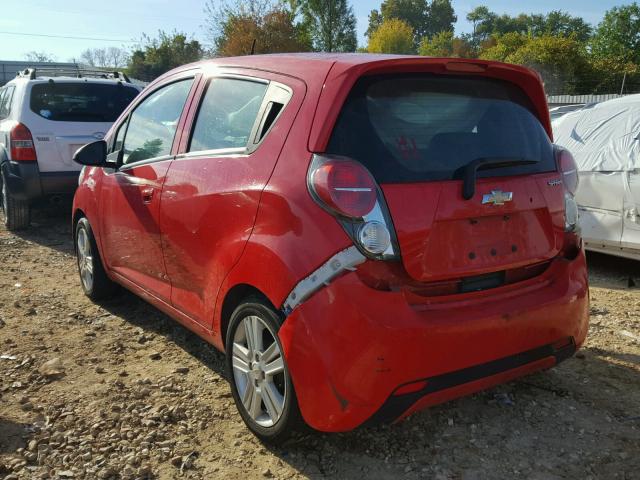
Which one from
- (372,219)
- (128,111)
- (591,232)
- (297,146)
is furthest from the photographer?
→ (591,232)

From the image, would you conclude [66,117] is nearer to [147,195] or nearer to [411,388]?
[147,195]

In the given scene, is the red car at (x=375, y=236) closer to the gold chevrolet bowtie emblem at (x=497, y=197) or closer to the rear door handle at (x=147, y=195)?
the gold chevrolet bowtie emblem at (x=497, y=197)

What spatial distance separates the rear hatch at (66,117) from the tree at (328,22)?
44.9 m

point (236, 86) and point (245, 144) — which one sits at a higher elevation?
point (236, 86)

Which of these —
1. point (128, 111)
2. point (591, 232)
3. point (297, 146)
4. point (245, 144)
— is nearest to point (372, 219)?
point (297, 146)

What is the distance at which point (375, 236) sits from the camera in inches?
90.6

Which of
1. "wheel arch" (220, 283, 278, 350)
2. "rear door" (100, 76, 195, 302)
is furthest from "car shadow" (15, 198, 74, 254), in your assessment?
"wheel arch" (220, 283, 278, 350)

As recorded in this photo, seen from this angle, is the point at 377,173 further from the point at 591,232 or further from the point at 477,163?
the point at 591,232

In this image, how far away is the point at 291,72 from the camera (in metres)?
2.78

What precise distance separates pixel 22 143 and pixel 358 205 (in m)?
6.23

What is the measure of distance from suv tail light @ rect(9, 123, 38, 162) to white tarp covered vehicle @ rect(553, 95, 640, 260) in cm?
602

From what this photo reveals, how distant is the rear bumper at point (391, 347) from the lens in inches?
89.6

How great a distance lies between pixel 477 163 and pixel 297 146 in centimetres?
75

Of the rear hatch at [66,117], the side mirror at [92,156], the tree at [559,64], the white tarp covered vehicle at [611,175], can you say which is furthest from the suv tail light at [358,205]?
the tree at [559,64]
